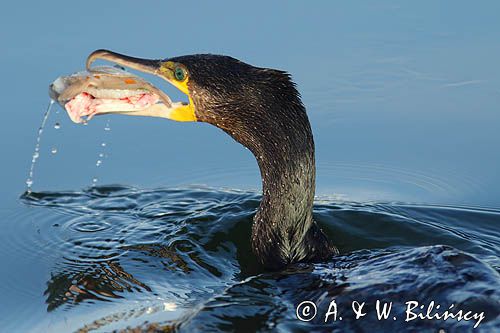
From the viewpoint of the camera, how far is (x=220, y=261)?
686 cm

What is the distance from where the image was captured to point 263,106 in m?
6.46

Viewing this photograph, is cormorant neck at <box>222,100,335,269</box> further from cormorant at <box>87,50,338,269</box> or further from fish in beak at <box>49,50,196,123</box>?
fish in beak at <box>49,50,196,123</box>

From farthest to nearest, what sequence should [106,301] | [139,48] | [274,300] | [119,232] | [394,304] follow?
[139,48] < [119,232] < [106,301] < [274,300] < [394,304]

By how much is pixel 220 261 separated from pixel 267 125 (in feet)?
3.11

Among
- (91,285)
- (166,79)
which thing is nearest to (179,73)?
(166,79)

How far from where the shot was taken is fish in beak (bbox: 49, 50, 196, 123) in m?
6.61

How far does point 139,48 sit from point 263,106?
2495mm

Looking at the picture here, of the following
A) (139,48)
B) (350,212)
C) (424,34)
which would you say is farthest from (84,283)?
(424,34)

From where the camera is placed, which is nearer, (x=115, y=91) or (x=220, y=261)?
(x=115, y=91)

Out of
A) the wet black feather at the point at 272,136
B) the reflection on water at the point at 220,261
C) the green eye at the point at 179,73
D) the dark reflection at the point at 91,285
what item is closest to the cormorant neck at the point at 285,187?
the wet black feather at the point at 272,136

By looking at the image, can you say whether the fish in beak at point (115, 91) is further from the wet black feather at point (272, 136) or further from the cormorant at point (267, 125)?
the wet black feather at point (272, 136)

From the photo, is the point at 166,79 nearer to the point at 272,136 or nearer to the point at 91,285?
the point at 272,136

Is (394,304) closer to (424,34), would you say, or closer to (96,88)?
(96,88)

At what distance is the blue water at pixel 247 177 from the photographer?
5883mm
